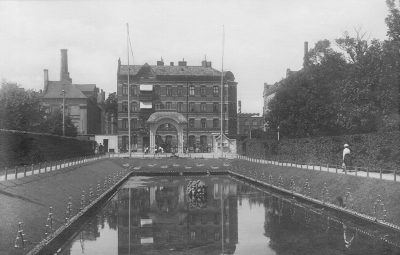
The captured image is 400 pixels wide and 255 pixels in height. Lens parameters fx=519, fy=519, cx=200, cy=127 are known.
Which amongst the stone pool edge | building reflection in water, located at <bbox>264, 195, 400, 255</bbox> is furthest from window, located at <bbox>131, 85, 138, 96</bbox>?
building reflection in water, located at <bbox>264, 195, 400, 255</bbox>

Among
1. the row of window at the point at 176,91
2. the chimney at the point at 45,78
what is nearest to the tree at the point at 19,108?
the row of window at the point at 176,91

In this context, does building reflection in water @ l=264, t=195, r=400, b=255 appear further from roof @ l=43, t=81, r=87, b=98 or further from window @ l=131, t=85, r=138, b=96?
roof @ l=43, t=81, r=87, b=98

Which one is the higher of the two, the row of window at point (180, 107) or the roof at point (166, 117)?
the row of window at point (180, 107)

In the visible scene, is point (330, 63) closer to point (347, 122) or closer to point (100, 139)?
point (347, 122)

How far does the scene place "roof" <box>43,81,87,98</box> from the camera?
100m

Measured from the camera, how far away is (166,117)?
8831 cm

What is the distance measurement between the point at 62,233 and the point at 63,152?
3404 centimetres

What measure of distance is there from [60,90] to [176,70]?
908 inches

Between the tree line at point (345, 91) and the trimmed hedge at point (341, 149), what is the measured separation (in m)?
4.73

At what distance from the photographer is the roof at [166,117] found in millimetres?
87938

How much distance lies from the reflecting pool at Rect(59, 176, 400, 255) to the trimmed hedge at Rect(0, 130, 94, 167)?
7783 millimetres

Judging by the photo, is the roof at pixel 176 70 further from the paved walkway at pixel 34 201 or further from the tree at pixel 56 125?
the paved walkway at pixel 34 201

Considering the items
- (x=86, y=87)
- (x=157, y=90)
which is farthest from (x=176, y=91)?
(x=86, y=87)

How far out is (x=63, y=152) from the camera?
176ft
